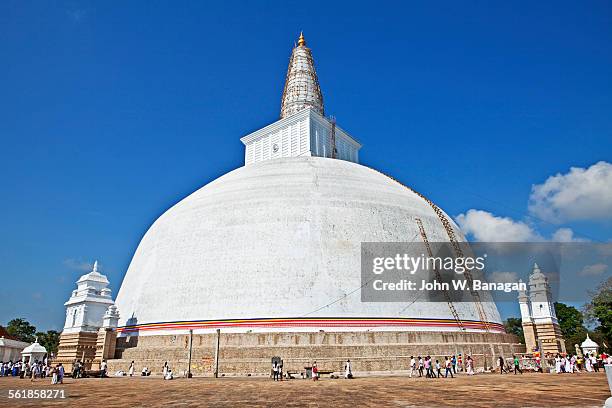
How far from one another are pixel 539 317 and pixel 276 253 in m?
15.3

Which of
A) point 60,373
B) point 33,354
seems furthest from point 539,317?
point 33,354

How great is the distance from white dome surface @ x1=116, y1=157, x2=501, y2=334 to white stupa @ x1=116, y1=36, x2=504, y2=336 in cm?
5

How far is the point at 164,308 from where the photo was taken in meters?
20.2

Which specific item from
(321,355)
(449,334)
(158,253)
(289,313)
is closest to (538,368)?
(449,334)

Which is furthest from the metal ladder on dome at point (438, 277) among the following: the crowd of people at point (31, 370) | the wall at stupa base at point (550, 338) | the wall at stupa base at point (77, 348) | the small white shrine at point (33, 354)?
the small white shrine at point (33, 354)

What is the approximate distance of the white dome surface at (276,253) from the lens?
61.7 feet

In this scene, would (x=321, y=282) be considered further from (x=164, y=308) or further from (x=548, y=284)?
(x=548, y=284)

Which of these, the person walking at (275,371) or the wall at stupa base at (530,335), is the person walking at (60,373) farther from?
the wall at stupa base at (530,335)

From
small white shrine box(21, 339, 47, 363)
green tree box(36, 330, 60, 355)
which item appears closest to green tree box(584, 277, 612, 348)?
small white shrine box(21, 339, 47, 363)

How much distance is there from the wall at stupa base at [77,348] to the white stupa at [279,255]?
2181 mm

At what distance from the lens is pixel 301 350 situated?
17453 millimetres

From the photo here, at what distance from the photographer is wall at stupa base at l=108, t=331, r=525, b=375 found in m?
17.3

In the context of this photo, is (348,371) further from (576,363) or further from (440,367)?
(576,363)

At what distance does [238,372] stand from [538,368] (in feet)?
44.5
